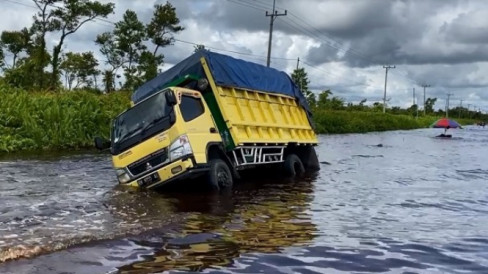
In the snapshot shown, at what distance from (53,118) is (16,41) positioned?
22.0 meters

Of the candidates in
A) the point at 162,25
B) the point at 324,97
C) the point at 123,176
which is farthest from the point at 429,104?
the point at 123,176

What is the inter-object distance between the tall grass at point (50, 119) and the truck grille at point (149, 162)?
435 inches

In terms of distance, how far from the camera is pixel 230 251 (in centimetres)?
677

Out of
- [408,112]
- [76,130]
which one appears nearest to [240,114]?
[76,130]

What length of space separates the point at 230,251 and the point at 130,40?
116 ft

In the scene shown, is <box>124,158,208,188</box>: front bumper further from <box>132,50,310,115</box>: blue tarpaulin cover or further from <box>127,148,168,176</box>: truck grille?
<box>132,50,310,115</box>: blue tarpaulin cover

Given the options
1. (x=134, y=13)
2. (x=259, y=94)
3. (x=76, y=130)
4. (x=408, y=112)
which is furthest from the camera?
(x=408, y=112)

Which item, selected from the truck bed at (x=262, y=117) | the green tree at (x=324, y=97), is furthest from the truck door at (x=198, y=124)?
the green tree at (x=324, y=97)

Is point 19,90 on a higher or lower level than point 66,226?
higher

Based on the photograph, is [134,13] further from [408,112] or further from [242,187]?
[408,112]

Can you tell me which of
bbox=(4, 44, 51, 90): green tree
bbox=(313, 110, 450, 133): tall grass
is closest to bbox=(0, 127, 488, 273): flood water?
bbox=(4, 44, 51, 90): green tree

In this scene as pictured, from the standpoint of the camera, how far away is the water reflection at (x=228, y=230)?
20.7 ft

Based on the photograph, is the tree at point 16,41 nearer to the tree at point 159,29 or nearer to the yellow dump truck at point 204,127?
the tree at point 159,29

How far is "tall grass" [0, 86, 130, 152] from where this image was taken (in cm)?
2138
